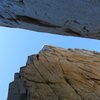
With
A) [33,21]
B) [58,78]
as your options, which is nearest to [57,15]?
[33,21]

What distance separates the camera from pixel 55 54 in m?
10.6

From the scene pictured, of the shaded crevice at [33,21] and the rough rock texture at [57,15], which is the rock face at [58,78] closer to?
the rough rock texture at [57,15]

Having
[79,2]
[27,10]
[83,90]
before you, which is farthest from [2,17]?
[83,90]

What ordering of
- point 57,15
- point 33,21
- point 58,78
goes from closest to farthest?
point 57,15 < point 33,21 < point 58,78

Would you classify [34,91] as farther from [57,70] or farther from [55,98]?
[57,70]

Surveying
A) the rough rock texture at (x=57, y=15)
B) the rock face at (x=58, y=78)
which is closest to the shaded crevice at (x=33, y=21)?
the rough rock texture at (x=57, y=15)

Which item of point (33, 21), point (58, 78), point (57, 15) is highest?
point (57, 15)

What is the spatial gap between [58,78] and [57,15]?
9.35 ft

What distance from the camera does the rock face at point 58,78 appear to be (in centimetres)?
833

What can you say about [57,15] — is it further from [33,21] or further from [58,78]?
[58,78]

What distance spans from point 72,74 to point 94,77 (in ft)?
2.42

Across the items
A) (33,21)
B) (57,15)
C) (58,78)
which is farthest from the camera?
(58,78)

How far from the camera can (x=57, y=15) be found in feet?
22.0

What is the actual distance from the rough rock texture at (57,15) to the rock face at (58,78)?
173 centimetres
